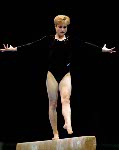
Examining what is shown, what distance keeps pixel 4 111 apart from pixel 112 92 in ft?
8.67

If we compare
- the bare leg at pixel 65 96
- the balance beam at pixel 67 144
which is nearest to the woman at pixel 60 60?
the bare leg at pixel 65 96

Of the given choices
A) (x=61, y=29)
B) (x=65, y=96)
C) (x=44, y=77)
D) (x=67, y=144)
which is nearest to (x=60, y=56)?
(x=61, y=29)

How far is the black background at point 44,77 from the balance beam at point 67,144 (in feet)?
14.8

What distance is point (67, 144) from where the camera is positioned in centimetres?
832

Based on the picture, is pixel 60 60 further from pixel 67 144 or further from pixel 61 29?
pixel 67 144

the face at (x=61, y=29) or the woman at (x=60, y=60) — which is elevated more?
the face at (x=61, y=29)

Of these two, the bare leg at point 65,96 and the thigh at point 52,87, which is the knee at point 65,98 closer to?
the bare leg at point 65,96

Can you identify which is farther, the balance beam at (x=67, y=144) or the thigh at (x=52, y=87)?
the thigh at (x=52, y=87)

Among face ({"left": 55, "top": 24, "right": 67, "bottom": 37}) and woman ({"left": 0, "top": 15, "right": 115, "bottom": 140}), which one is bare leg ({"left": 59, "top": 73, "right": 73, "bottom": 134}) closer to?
woman ({"left": 0, "top": 15, "right": 115, "bottom": 140})

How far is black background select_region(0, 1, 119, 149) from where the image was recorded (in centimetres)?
1320

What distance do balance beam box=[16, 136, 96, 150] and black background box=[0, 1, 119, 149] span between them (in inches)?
177

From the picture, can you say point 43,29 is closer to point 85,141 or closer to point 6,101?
point 6,101

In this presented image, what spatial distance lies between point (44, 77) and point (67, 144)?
21.3 ft

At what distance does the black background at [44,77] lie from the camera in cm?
1320
